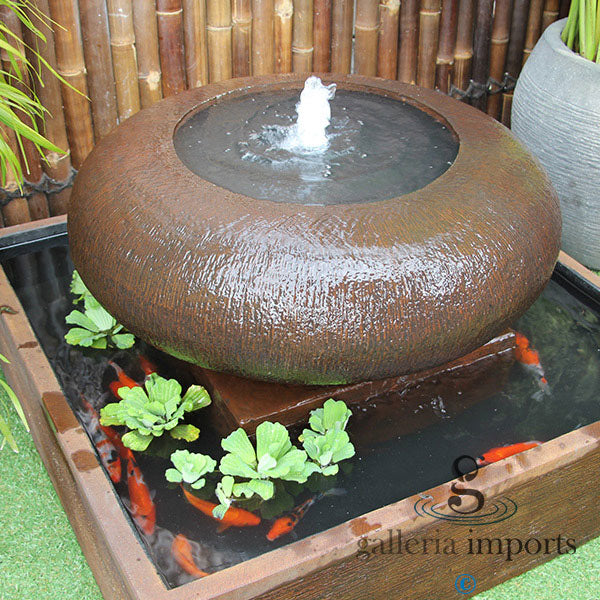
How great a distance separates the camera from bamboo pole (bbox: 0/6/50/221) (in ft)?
6.52

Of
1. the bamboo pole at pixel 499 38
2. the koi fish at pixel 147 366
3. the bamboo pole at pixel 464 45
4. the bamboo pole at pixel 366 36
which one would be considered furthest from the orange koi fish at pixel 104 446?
the bamboo pole at pixel 499 38

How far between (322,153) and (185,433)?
65 centimetres

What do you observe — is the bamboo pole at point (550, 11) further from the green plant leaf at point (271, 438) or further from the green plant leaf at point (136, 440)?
the green plant leaf at point (136, 440)

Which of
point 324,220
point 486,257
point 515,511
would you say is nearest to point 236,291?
point 324,220

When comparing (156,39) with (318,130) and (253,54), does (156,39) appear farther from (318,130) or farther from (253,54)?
(318,130)

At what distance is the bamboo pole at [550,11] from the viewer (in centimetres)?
271

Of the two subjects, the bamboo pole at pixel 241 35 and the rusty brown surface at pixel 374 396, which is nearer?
the rusty brown surface at pixel 374 396

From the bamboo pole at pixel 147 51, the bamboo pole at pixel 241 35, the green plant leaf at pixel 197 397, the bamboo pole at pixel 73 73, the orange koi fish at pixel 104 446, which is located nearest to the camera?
the orange koi fish at pixel 104 446

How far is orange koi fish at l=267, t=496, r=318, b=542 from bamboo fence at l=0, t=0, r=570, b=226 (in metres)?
1.23

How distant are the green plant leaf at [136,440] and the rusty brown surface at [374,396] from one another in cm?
14

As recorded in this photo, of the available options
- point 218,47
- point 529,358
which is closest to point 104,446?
point 529,358

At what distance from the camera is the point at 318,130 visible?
1591 mm

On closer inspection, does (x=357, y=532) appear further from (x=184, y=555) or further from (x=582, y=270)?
(x=582, y=270)

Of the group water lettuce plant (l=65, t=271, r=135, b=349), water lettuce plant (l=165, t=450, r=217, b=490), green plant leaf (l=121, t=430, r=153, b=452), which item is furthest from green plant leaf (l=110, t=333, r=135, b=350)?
water lettuce plant (l=165, t=450, r=217, b=490)
